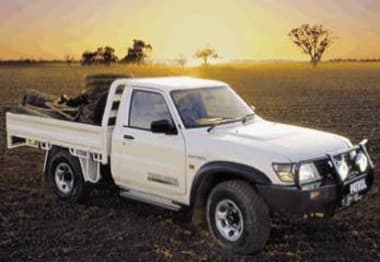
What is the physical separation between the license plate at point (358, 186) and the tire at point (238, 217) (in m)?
1.05

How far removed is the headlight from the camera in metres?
6.36

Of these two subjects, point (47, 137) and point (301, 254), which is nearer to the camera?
point (301, 254)

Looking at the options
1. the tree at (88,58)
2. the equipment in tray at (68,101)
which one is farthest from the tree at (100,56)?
→ the equipment in tray at (68,101)

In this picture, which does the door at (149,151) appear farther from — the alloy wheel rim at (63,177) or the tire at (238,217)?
the alloy wheel rim at (63,177)

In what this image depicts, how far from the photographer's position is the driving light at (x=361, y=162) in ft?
23.4

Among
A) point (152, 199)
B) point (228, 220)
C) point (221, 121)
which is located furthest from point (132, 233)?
point (221, 121)

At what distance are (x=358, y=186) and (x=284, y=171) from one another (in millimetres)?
1109

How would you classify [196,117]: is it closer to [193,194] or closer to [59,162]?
[193,194]

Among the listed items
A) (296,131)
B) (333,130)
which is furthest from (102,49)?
(296,131)

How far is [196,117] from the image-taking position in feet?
24.7

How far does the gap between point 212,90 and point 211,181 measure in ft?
5.25

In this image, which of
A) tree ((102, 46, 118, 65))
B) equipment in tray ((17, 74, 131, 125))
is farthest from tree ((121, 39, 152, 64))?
equipment in tray ((17, 74, 131, 125))

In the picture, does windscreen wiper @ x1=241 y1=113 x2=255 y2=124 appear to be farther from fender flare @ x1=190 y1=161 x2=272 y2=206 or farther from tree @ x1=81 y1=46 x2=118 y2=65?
tree @ x1=81 y1=46 x2=118 y2=65

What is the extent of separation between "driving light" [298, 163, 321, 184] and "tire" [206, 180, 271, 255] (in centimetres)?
49
